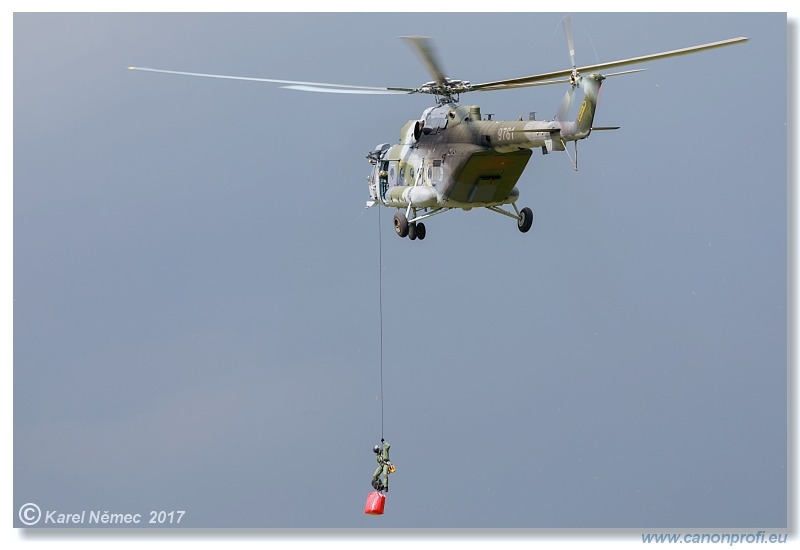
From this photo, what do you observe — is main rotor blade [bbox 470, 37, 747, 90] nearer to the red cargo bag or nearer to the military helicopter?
the military helicopter

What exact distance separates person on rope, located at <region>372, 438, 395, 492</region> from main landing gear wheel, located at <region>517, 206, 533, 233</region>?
4198mm

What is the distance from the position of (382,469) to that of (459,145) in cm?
521

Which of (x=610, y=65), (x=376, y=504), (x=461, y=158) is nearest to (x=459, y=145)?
(x=461, y=158)

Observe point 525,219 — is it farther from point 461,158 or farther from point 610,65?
point 610,65

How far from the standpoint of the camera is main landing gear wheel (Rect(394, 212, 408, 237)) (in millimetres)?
29109

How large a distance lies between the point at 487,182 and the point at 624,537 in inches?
244

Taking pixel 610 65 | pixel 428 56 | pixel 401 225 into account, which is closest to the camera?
pixel 610 65

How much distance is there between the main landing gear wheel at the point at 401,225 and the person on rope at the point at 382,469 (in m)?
3.43

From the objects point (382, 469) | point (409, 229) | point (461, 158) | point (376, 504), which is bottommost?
point (376, 504)

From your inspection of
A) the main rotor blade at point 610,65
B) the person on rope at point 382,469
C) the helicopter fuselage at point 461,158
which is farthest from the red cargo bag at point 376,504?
the main rotor blade at point 610,65

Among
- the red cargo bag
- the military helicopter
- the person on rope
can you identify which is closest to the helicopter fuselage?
the military helicopter

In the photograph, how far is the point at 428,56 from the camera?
27438mm

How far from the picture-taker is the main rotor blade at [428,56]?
86.5 feet

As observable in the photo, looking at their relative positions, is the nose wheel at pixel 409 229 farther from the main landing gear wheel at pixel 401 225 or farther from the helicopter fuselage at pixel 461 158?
the helicopter fuselage at pixel 461 158
